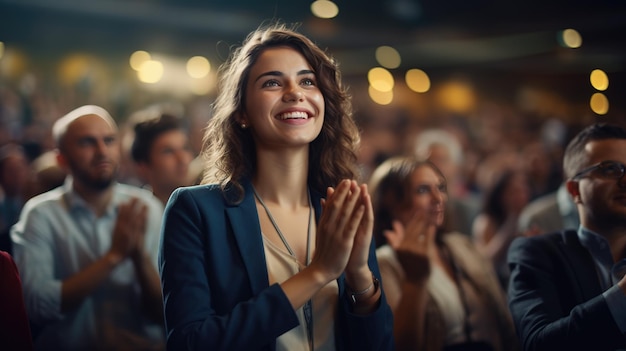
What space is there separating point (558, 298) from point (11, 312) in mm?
1320

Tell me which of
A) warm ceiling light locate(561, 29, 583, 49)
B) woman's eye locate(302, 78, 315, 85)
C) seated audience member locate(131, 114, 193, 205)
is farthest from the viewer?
warm ceiling light locate(561, 29, 583, 49)

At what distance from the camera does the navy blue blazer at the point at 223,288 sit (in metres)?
1.20

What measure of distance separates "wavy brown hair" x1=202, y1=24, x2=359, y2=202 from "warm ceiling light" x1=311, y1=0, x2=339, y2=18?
5.78 m

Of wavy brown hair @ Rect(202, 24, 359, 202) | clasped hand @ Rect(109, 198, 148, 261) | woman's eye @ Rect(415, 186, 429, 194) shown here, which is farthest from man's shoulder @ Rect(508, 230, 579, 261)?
clasped hand @ Rect(109, 198, 148, 261)

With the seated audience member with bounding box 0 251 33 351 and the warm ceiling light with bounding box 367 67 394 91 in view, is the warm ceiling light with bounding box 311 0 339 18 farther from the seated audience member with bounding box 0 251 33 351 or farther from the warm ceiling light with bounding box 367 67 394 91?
the seated audience member with bounding box 0 251 33 351

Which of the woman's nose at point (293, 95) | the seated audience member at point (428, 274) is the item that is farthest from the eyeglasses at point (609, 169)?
the woman's nose at point (293, 95)

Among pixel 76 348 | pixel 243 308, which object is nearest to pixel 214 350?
pixel 243 308

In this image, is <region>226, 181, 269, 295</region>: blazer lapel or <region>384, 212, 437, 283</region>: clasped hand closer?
<region>226, 181, 269, 295</region>: blazer lapel

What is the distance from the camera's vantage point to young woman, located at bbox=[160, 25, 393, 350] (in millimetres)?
1224

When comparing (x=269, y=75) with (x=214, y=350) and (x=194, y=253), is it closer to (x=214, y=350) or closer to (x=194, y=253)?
(x=194, y=253)

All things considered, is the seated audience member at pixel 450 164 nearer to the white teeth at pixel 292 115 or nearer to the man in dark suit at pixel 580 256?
the man in dark suit at pixel 580 256

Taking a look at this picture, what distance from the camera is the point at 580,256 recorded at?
1.53 meters

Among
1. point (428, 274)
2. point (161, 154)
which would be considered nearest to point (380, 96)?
point (161, 154)

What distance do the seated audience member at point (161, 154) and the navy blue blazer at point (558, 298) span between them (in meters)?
1.63
